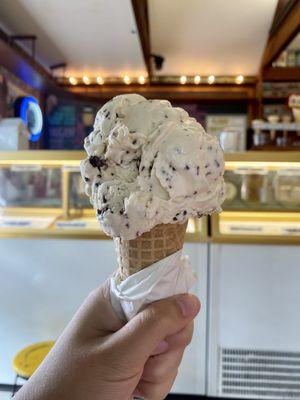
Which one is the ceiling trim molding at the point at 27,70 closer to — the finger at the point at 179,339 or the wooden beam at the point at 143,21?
the wooden beam at the point at 143,21

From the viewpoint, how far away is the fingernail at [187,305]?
1.11 metres

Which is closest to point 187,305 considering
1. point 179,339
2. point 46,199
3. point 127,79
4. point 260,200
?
point 179,339

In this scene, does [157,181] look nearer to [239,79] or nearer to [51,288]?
[51,288]

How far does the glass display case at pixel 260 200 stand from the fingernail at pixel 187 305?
1465 millimetres

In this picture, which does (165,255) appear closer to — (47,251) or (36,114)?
(47,251)

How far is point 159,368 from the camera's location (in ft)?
3.68

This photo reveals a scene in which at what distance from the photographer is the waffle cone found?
3.79 feet

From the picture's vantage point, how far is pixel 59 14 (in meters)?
4.07

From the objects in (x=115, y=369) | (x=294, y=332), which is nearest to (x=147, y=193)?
(x=115, y=369)

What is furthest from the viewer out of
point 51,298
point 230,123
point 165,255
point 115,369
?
point 230,123

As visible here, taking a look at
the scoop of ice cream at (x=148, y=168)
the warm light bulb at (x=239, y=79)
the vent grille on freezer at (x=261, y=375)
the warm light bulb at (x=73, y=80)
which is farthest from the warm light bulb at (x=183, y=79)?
the scoop of ice cream at (x=148, y=168)

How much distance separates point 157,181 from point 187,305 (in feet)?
1.24

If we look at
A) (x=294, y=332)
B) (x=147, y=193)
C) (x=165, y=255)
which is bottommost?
(x=294, y=332)

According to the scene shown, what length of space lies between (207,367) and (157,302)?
181cm
